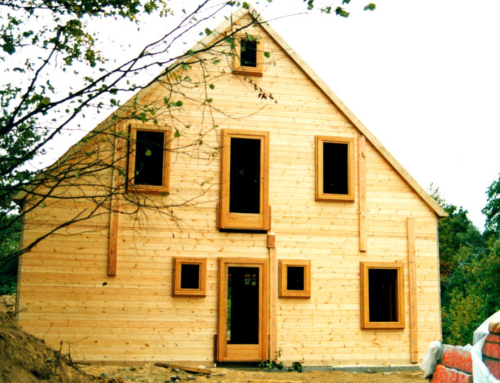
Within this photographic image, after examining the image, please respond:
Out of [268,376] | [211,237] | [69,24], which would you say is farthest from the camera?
[211,237]

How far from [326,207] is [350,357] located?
152 inches

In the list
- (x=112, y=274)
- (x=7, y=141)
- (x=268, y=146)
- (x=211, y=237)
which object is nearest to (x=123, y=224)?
(x=112, y=274)

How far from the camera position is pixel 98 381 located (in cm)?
1009

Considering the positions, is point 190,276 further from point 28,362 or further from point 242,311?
point 28,362

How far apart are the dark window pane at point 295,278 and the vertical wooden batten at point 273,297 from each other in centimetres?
55

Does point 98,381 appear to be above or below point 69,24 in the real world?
below

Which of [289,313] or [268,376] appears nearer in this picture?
[268,376]

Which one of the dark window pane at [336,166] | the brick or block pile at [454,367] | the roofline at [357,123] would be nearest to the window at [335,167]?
the dark window pane at [336,166]

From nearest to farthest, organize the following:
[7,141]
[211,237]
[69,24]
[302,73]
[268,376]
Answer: [69,24] → [7,141] → [268,376] → [211,237] → [302,73]

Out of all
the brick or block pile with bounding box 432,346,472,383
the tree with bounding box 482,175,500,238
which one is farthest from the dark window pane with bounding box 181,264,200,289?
the tree with bounding box 482,175,500,238

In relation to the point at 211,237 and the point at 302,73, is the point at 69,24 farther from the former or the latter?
the point at 302,73

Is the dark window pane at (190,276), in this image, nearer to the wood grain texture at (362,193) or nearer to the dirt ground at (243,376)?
the dirt ground at (243,376)

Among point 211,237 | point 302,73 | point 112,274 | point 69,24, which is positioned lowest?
point 112,274

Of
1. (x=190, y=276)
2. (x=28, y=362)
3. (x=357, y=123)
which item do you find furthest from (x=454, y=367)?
(x=357, y=123)
